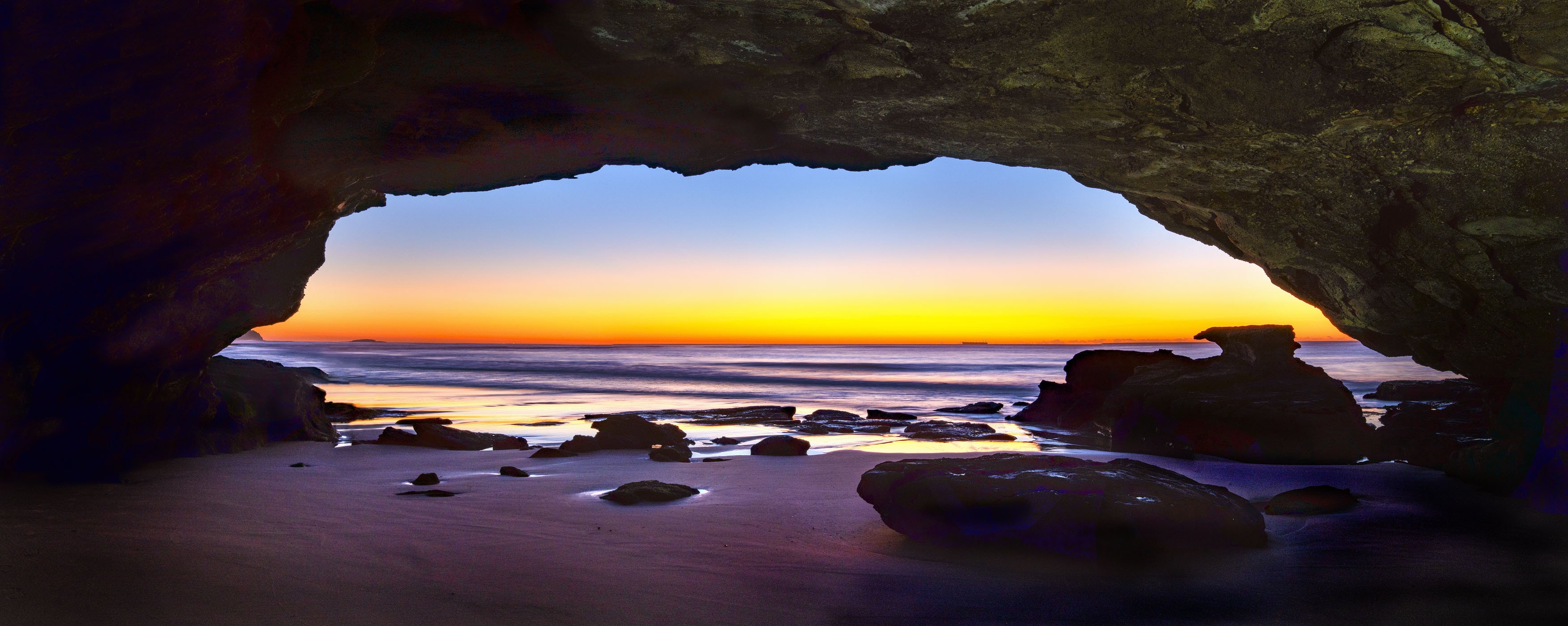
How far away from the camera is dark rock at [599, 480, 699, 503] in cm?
668

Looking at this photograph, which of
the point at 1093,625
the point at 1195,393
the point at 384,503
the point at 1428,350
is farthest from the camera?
the point at 1195,393

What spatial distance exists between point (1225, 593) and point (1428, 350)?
22.7ft

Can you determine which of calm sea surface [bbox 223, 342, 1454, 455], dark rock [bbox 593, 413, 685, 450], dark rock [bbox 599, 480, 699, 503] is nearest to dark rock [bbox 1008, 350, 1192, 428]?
calm sea surface [bbox 223, 342, 1454, 455]

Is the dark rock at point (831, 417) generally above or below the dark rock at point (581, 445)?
below

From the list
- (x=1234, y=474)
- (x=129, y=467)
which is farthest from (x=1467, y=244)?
(x=129, y=467)

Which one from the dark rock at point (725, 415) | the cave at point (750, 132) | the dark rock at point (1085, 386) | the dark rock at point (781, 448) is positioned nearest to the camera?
the cave at point (750, 132)

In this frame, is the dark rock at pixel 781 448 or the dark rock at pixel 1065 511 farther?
the dark rock at pixel 781 448

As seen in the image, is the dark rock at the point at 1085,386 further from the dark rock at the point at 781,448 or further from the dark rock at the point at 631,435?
the dark rock at the point at 631,435

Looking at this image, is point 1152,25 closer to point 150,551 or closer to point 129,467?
point 150,551

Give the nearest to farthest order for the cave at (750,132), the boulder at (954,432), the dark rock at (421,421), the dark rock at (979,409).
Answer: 1. the cave at (750,132)
2. the dark rock at (421,421)
3. the boulder at (954,432)
4. the dark rock at (979,409)

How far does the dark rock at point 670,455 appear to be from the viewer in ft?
31.4

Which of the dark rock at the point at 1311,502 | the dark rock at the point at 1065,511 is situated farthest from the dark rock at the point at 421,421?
the dark rock at the point at 1311,502

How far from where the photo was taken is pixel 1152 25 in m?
4.97

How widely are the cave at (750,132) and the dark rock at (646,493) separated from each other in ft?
10.9
